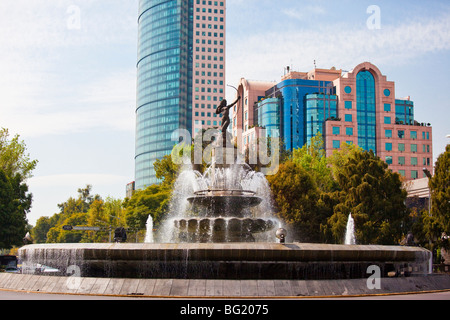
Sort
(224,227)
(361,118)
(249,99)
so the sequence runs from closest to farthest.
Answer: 1. (224,227)
2. (361,118)
3. (249,99)

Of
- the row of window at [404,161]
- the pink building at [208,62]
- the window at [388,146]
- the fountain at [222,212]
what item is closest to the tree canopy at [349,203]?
the fountain at [222,212]

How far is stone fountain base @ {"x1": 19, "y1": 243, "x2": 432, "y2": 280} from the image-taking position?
14816mm

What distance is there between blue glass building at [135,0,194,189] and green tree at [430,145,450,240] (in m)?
98.3

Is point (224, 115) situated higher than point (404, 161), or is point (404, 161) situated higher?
point (404, 161)

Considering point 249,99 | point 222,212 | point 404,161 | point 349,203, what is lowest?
point 222,212

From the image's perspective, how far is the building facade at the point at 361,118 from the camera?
296ft

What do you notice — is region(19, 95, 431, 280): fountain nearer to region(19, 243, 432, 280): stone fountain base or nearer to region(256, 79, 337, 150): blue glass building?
region(19, 243, 432, 280): stone fountain base

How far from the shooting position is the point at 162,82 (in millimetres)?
134375

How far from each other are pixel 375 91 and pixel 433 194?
60608 mm

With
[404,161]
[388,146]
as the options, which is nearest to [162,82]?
[388,146]

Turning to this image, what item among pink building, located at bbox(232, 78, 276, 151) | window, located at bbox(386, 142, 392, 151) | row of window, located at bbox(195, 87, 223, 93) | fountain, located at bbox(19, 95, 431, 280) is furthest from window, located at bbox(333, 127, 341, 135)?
fountain, located at bbox(19, 95, 431, 280)

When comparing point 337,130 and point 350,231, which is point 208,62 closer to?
point 337,130

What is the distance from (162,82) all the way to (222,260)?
401ft
